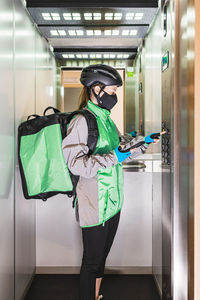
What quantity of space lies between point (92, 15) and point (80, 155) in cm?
129

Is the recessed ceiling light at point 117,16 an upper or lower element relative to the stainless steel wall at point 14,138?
upper

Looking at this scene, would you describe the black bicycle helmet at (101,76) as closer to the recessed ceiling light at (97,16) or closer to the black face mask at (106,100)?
the black face mask at (106,100)

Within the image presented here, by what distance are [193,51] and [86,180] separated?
878 mm

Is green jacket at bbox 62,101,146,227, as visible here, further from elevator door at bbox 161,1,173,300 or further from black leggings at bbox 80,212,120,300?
elevator door at bbox 161,1,173,300

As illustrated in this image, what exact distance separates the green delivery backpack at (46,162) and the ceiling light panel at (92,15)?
93 cm

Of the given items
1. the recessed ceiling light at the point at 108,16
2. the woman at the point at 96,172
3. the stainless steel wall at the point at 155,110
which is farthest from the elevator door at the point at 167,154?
the recessed ceiling light at the point at 108,16

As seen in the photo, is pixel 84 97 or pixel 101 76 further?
pixel 84 97

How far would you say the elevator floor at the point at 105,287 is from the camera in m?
2.20

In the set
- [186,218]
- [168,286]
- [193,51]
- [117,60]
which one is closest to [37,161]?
[186,218]

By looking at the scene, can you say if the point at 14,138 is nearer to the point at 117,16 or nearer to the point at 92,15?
the point at 92,15

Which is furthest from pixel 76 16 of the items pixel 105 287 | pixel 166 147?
pixel 105 287

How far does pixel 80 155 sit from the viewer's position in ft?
5.39

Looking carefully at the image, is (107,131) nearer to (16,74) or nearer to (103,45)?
(16,74)

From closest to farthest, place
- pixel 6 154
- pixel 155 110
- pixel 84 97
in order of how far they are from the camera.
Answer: pixel 6 154 < pixel 84 97 < pixel 155 110
